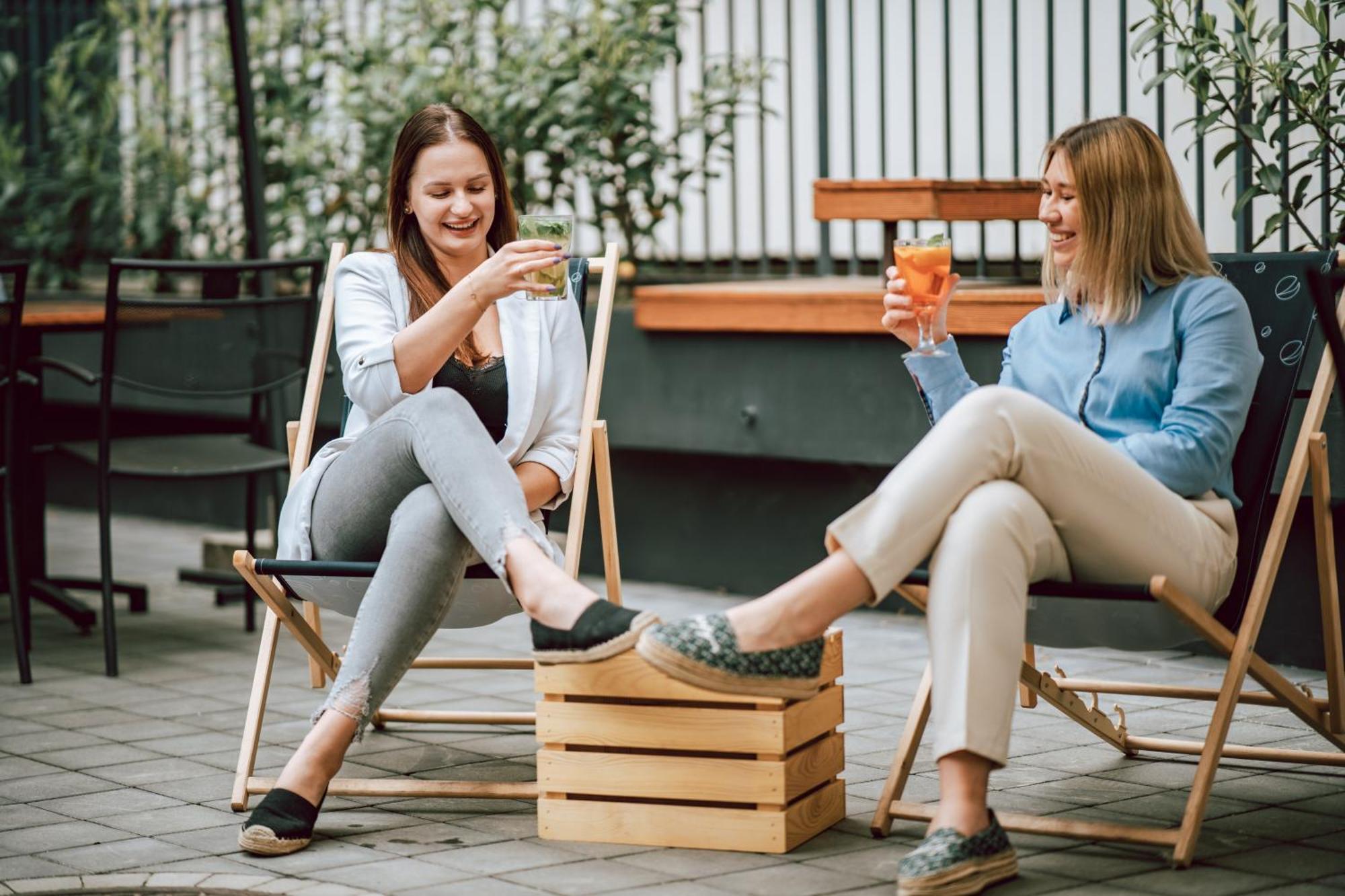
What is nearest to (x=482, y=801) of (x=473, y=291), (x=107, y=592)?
(x=473, y=291)

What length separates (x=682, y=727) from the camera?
3135 mm

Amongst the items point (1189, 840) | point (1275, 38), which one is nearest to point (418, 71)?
point (1275, 38)

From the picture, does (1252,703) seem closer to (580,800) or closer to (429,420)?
(580,800)

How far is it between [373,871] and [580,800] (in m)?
0.39

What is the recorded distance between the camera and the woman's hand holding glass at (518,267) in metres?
3.36

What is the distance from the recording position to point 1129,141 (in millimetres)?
3365

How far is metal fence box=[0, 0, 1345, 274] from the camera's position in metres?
5.45

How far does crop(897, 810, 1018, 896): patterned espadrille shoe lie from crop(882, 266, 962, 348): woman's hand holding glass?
0.95 metres

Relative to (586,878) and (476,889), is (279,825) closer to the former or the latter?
(476,889)

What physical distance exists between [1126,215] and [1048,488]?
66cm

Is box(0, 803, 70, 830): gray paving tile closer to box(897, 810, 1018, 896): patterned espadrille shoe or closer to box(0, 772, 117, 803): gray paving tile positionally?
box(0, 772, 117, 803): gray paving tile

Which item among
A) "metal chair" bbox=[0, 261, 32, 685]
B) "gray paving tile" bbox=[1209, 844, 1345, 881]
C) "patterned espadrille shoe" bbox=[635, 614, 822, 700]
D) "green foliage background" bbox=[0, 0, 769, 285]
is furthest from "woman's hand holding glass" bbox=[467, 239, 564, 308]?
"green foliage background" bbox=[0, 0, 769, 285]

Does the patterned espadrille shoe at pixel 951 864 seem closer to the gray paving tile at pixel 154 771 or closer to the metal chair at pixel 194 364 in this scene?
the gray paving tile at pixel 154 771

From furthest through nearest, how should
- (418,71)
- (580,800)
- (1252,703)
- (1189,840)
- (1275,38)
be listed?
(418,71) → (1275,38) → (1252,703) → (580,800) → (1189,840)
